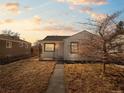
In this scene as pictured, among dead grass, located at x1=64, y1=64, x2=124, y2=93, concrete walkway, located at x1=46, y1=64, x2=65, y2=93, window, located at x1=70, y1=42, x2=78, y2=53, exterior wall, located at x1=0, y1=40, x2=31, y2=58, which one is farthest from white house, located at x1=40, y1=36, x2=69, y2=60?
concrete walkway, located at x1=46, y1=64, x2=65, y2=93

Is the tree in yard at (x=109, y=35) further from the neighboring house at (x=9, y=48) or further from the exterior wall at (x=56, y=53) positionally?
the neighboring house at (x=9, y=48)

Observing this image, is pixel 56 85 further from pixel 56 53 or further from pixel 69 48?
pixel 56 53

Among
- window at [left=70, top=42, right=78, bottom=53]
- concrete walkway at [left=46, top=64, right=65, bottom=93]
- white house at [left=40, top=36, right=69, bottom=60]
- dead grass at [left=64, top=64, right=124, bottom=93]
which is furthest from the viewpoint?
white house at [left=40, top=36, right=69, bottom=60]

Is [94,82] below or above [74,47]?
below

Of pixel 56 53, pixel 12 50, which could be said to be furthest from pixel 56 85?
pixel 12 50

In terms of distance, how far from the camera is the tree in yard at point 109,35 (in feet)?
63.0

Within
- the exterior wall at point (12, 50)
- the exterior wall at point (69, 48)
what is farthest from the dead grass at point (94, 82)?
the exterior wall at point (12, 50)

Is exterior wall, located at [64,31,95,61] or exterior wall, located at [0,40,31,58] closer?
exterior wall, located at [64,31,95,61]

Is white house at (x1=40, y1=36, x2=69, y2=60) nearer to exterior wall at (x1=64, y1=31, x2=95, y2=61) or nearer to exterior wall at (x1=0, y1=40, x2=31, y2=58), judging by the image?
exterior wall at (x1=64, y1=31, x2=95, y2=61)

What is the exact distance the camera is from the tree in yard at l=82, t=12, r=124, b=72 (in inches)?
756

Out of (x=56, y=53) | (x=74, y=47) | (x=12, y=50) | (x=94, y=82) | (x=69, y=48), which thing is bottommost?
(x=94, y=82)

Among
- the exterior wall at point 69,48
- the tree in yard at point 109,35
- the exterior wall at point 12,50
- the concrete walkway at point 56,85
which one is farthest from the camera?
the exterior wall at point 12,50

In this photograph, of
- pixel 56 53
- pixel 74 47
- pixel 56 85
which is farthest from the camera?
pixel 56 53

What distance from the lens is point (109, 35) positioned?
19.3 meters
